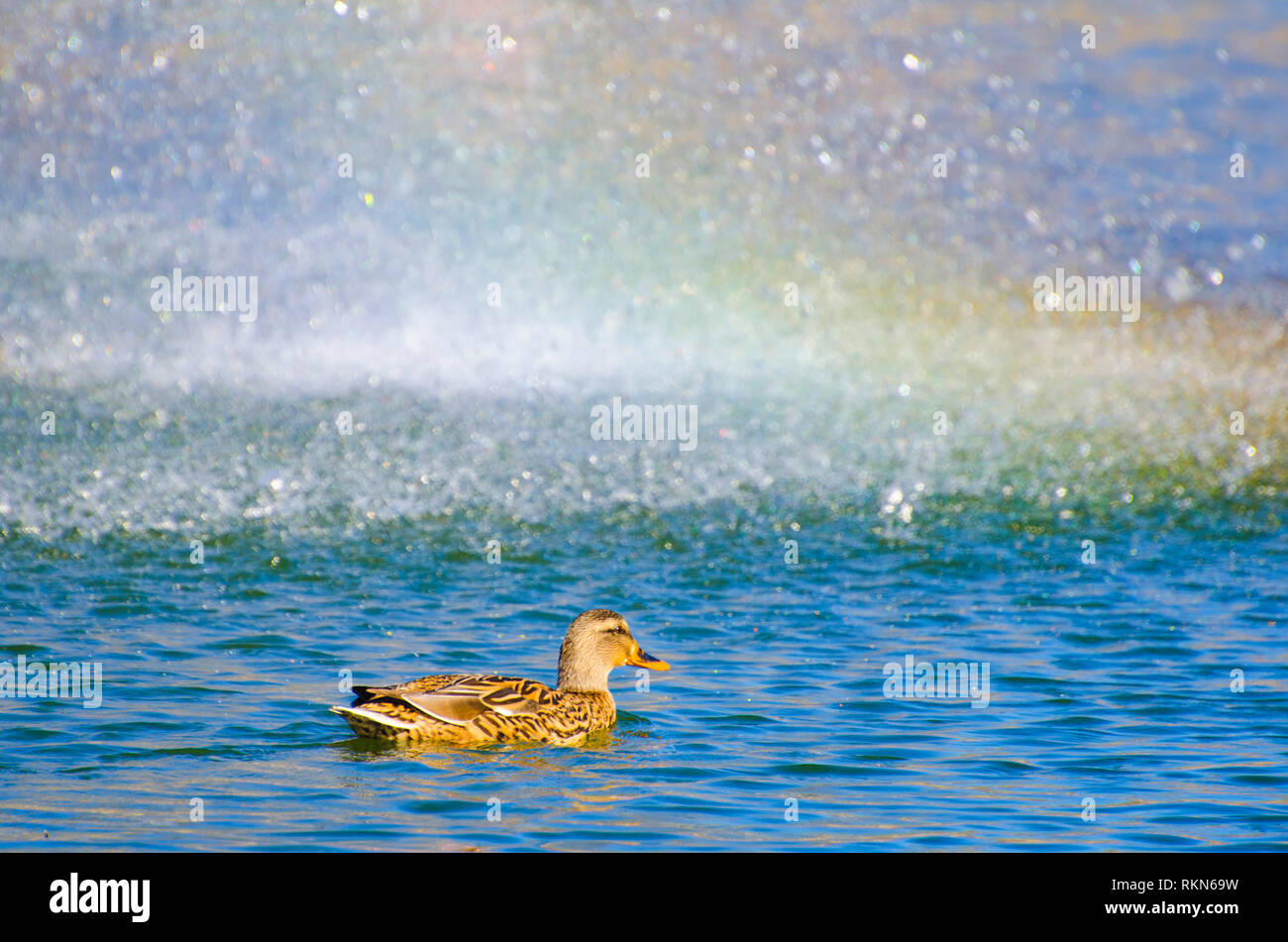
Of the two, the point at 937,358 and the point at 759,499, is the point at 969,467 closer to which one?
the point at 759,499

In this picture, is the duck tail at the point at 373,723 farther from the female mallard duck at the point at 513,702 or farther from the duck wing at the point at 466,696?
the duck wing at the point at 466,696

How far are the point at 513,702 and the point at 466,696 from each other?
340mm

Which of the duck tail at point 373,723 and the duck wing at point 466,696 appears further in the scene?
the duck wing at point 466,696

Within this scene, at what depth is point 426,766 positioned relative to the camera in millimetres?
9344

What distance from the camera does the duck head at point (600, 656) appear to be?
10898mm

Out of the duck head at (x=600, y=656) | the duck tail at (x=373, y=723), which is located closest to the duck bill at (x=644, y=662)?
the duck head at (x=600, y=656)

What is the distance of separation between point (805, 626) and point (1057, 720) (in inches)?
140

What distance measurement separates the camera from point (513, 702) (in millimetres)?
9977

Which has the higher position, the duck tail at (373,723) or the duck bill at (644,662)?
the duck bill at (644,662)

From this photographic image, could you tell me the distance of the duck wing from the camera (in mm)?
9531

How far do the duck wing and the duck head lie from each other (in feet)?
2.07

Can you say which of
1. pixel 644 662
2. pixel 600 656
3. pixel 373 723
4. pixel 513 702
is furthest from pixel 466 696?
pixel 644 662

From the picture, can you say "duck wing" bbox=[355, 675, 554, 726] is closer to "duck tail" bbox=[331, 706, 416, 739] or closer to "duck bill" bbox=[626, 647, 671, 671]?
"duck tail" bbox=[331, 706, 416, 739]

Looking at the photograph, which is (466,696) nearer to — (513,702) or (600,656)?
(513,702)
